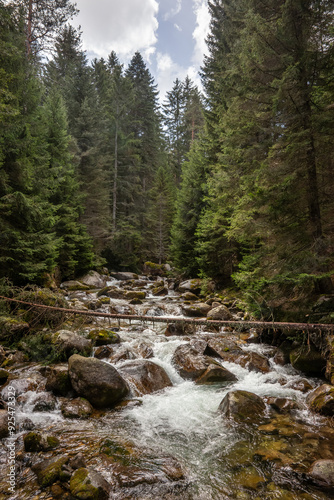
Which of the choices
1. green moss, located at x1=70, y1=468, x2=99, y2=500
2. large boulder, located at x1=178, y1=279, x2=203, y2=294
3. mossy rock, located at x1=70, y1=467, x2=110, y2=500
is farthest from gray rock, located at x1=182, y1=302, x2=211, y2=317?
green moss, located at x1=70, y1=468, x2=99, y2=500

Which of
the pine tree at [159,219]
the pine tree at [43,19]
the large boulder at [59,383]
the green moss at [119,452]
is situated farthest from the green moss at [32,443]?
the pine tree at [159,219]

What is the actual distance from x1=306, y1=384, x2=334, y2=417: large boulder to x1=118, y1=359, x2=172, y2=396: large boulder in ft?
11.1

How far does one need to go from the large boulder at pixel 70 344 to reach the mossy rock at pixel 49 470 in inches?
137

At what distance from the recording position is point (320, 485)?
325cm

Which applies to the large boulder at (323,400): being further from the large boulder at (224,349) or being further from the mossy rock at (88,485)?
the mossy rock at (88,485)

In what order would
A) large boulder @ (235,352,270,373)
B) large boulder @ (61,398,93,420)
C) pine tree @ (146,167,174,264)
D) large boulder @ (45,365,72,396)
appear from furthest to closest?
pine tree @ (146,167,174,264)
large boulder @ (235,352,270,373)
large boulder @ (45,365,72,396)
large boulder @ (61,398,93,420)

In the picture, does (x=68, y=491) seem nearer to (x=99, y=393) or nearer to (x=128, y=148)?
(x=99, y=393)

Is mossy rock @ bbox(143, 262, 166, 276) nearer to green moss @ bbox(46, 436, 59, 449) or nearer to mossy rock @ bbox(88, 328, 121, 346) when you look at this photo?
mossy rock @ bbox(88, 328, 121, 346)

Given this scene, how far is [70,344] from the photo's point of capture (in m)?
7.06

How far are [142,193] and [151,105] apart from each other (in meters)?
13.5

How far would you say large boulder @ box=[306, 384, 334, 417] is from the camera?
482 cm

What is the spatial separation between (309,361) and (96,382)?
5301mm

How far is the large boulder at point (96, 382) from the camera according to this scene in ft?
17.6

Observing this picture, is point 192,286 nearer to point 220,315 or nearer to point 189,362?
point 220,315
